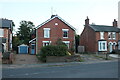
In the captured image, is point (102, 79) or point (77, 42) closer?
point (102, 79)

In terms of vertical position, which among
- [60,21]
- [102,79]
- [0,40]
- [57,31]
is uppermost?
[60,21]

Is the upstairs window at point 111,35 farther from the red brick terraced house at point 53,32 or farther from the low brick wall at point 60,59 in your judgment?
the low brick wall at point 60,59

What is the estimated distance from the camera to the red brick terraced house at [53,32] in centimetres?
3134

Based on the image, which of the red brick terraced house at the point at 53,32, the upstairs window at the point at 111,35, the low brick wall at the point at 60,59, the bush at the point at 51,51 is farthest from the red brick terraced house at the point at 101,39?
the bush at the point at 51,51

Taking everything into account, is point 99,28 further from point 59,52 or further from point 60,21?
point 59,52

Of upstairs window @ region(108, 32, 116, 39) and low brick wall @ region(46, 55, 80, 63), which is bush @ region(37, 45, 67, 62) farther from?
upstairs window @ region(108, 32, 116, 39)

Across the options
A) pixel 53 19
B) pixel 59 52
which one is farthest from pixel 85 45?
pixel 59 52

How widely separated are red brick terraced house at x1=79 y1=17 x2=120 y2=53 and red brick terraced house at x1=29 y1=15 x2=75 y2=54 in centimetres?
731

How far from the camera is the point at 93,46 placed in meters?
37.4

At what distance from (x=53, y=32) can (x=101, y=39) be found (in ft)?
42.9

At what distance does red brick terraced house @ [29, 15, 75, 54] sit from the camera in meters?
31.3

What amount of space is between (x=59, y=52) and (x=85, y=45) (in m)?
20.3

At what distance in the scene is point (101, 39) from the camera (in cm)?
3728

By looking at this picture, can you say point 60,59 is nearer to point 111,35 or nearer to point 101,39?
point 101,39
